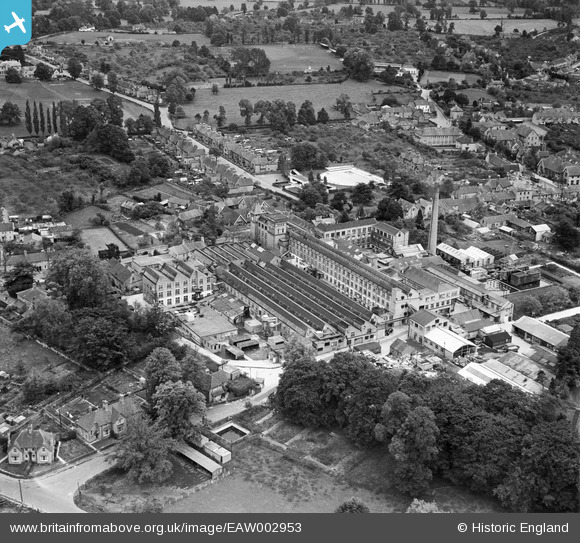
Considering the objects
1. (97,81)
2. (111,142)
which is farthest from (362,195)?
(97,81)

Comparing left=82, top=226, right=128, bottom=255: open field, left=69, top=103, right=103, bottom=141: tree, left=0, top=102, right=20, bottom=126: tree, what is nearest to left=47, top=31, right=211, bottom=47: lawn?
left=0, top=102, right=20, bottom=126: tree

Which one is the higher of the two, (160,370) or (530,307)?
(160,370)

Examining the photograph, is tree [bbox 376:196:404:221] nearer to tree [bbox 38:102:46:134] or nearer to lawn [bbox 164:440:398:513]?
lawn [bbox 164:440:398:513]

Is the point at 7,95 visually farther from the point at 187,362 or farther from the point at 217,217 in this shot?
the point at 187,362

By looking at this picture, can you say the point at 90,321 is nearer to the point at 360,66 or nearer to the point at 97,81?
the point at 97,81

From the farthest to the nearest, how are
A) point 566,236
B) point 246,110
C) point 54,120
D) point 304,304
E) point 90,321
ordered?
point 246,110, point 54,120, point 566,236, point 304,304, point 90,321

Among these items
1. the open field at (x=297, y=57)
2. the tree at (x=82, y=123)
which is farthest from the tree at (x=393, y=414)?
the open field at (x=297, y=57)
